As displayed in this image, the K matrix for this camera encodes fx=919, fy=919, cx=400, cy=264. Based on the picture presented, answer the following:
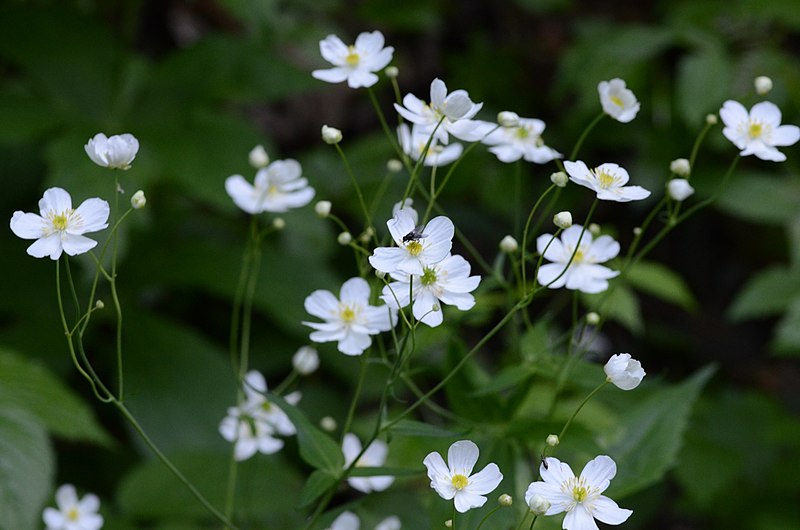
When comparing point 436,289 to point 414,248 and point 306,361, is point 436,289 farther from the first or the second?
point 306,361

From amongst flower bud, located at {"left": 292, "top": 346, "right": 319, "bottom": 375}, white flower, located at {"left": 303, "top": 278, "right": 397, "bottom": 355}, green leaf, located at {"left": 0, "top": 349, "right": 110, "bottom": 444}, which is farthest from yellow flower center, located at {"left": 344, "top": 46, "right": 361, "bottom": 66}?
green leaf, located at {"left": 0, "top": 349, "right": 110, "bottom": 444}

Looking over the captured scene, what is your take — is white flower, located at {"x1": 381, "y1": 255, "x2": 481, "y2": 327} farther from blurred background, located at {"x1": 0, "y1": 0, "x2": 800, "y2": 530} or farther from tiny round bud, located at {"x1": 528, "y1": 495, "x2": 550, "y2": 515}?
blurred background, located at {"x1": 0, "y1": 0, "x2": 800, "y2": 530}

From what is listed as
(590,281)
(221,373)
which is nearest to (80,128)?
(221,373)

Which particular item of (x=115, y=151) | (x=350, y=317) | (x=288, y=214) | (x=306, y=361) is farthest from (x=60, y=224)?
(x=288, y=214)

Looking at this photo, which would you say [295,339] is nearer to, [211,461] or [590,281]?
[211,461]

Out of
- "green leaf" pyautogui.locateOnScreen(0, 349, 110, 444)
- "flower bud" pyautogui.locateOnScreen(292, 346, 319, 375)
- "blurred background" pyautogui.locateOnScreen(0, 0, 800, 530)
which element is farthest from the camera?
"blurred background" pyautogui.locateOnScreen(0, 0, 800, 530)
